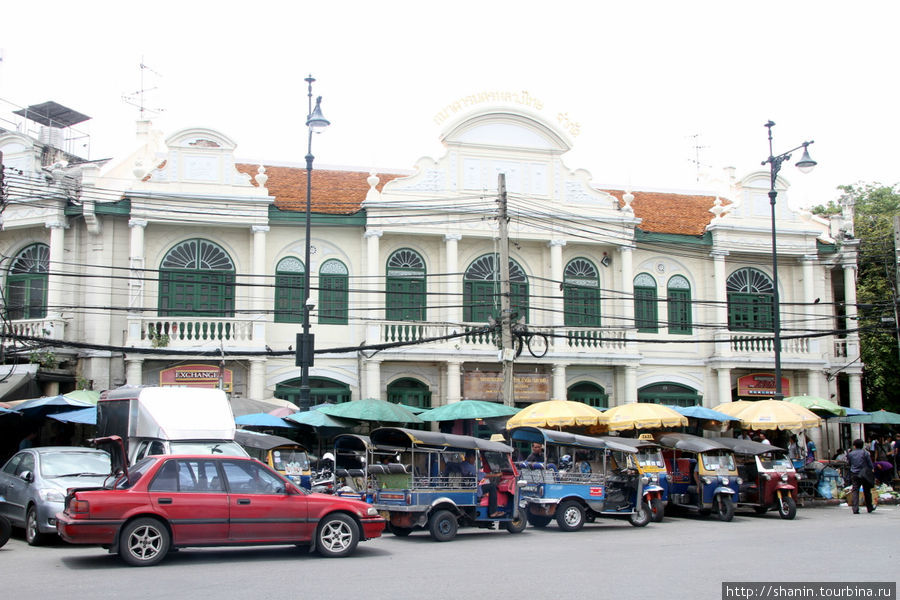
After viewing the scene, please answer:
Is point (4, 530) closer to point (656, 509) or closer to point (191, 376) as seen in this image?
point (191, 376)

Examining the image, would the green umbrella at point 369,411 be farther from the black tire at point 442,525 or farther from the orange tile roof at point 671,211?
the orange tile roof at point 671,211

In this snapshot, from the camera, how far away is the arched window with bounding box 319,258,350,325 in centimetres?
2753

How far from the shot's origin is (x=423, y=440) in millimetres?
16172

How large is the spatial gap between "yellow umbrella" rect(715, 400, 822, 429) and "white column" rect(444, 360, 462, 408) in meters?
7.79

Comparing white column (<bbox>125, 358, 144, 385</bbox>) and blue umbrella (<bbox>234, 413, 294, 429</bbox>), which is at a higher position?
white column (<bbox>125, 358, 144, 385</bbox>)

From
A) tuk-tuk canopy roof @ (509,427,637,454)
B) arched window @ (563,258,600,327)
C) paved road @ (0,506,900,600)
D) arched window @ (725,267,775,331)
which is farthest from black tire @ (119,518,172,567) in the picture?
arched window @ (725,267,775,331)

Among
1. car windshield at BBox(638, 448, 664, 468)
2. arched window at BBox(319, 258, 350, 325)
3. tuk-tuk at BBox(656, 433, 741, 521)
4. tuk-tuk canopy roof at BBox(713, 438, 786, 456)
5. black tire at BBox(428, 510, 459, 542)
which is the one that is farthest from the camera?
arched window at BBox(319, 258, 350, 325)

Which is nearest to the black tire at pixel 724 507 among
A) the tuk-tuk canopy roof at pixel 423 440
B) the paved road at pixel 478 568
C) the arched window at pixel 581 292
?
the paved road at pixel 478 568

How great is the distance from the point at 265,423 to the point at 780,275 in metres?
19.3

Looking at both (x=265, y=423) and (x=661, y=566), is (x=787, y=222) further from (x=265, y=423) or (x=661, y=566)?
(x=661, y=566)

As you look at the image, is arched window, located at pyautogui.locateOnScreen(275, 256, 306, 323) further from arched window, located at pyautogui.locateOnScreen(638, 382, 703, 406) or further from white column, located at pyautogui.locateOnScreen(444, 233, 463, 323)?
arched window, located at pyautogui.locateOnScreen(638, 382, 703, 406)

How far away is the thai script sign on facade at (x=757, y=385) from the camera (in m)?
30.8

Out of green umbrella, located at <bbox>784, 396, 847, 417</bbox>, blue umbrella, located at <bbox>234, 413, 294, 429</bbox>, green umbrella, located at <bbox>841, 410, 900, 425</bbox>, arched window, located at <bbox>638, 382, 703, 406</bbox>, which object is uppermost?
arched window, located at <bbox>638, 382, 703, 406</bbox>

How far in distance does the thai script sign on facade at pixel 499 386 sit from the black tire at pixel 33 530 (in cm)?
1444
